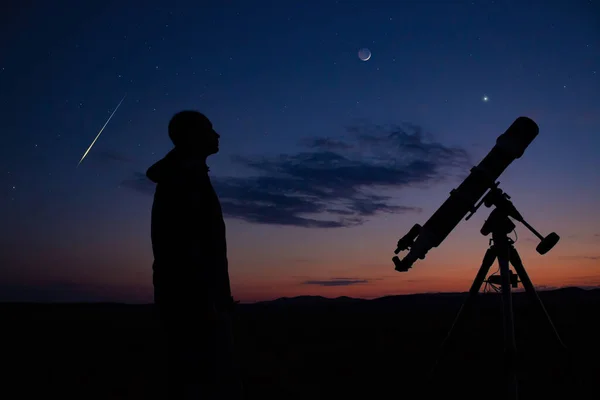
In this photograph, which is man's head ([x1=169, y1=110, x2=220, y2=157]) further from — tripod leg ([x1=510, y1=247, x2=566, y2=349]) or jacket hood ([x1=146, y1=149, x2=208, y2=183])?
tripod leg ([x1=510, y1=247, x2=566, y2=349])

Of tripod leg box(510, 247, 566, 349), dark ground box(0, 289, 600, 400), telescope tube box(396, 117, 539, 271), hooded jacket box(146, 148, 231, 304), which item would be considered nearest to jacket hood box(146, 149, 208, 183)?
hooded jacket box(146, 148, 231, 304)

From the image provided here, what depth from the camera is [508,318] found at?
475cm

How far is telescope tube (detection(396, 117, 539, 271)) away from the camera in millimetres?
5719

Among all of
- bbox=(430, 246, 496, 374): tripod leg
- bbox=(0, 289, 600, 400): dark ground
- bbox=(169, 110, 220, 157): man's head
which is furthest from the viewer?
bbox=(0, 289, 600, 400): dark ground

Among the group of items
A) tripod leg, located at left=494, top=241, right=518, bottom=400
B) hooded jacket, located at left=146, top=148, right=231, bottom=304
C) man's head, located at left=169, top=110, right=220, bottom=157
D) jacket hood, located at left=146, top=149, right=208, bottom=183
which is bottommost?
tripod leg, located at left=494, top=241, right=518, bottom=400

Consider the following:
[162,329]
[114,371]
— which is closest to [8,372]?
[114,371]

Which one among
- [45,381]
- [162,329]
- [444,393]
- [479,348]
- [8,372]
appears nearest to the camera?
[162,329]

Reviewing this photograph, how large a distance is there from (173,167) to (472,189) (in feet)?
14.2

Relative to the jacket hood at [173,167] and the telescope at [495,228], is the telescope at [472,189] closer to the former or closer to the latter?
the telescope at [495,228]

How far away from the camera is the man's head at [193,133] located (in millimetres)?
3010

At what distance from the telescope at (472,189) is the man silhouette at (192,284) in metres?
3.82

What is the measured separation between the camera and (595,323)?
12.6 m

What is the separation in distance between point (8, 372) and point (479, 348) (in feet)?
31.6

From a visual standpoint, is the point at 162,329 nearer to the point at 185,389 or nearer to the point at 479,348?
the point at 185,389
